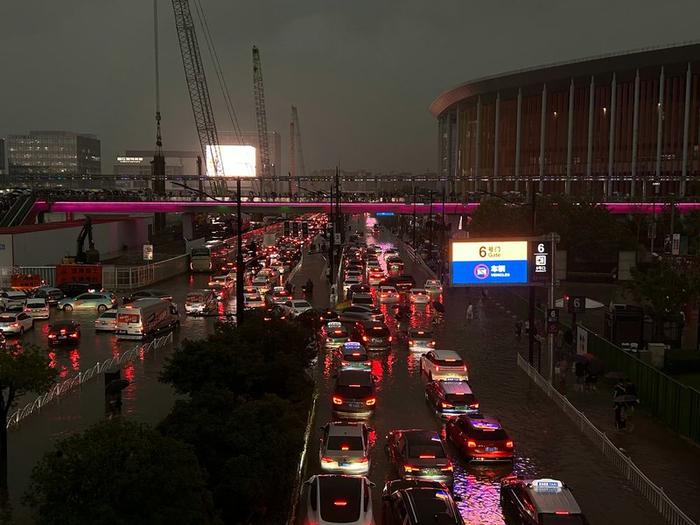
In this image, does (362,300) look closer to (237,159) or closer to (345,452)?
(345,452)

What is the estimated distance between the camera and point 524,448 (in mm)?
17078

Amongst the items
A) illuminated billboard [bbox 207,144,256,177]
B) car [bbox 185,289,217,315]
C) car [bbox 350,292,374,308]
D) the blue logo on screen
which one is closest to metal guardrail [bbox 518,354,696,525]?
the blue logo on screen

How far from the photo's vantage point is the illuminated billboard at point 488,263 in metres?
24.4

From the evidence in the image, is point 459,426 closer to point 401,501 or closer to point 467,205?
point 401,501

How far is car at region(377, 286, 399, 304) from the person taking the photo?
4319 cm

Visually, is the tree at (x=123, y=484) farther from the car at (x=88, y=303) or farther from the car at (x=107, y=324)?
the car at (x=88, y=303)

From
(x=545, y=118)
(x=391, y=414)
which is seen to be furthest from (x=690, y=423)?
(x=545, y=118)

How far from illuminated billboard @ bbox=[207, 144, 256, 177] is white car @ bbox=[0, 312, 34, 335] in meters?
114

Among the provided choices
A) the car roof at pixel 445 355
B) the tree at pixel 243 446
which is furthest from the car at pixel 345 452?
the car roof at pixel 445 355

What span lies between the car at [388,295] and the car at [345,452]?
27534mm

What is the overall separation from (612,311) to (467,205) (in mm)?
61098

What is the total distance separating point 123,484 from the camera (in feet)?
28.3

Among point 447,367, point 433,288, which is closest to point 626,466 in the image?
point 447,367

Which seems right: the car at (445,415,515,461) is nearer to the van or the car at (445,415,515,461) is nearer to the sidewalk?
the sidewalk
